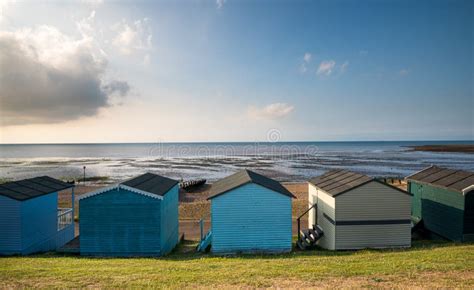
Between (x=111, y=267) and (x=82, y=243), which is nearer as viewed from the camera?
(x=111, y=267)

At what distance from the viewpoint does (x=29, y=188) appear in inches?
687

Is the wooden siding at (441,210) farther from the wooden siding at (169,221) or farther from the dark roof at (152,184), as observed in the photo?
the dark roof at (152,184)

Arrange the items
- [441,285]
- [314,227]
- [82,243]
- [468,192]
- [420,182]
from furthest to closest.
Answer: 1. [420,182]
2. [314,227]
3. [468,192]
4. [82,243]
5. [441,285]

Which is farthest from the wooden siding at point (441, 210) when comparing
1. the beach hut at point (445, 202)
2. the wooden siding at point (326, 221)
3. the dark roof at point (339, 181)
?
the wooden siding at point (326, 221)

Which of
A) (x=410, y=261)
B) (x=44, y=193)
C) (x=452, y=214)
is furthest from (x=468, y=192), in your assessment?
(x=44, y=193)

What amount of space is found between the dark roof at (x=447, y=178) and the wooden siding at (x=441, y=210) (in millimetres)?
291

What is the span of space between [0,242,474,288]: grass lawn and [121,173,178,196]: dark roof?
11.8 ft

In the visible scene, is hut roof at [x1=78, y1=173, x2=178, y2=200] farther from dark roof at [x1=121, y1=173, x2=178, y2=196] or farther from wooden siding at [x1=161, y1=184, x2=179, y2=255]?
wooden siding at [x1=161, y1=184, x2=179, y2=255]

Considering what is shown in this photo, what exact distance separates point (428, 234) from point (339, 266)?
458 inches

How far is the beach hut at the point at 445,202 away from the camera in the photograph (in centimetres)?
1658

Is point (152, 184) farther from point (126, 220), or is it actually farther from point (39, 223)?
point (39, 223)

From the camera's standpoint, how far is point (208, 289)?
903 cm

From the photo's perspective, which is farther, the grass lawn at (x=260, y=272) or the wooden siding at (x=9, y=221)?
the wooden siding at (x=9, y=221)

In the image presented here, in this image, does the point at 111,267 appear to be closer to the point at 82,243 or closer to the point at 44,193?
the point at 82,243
